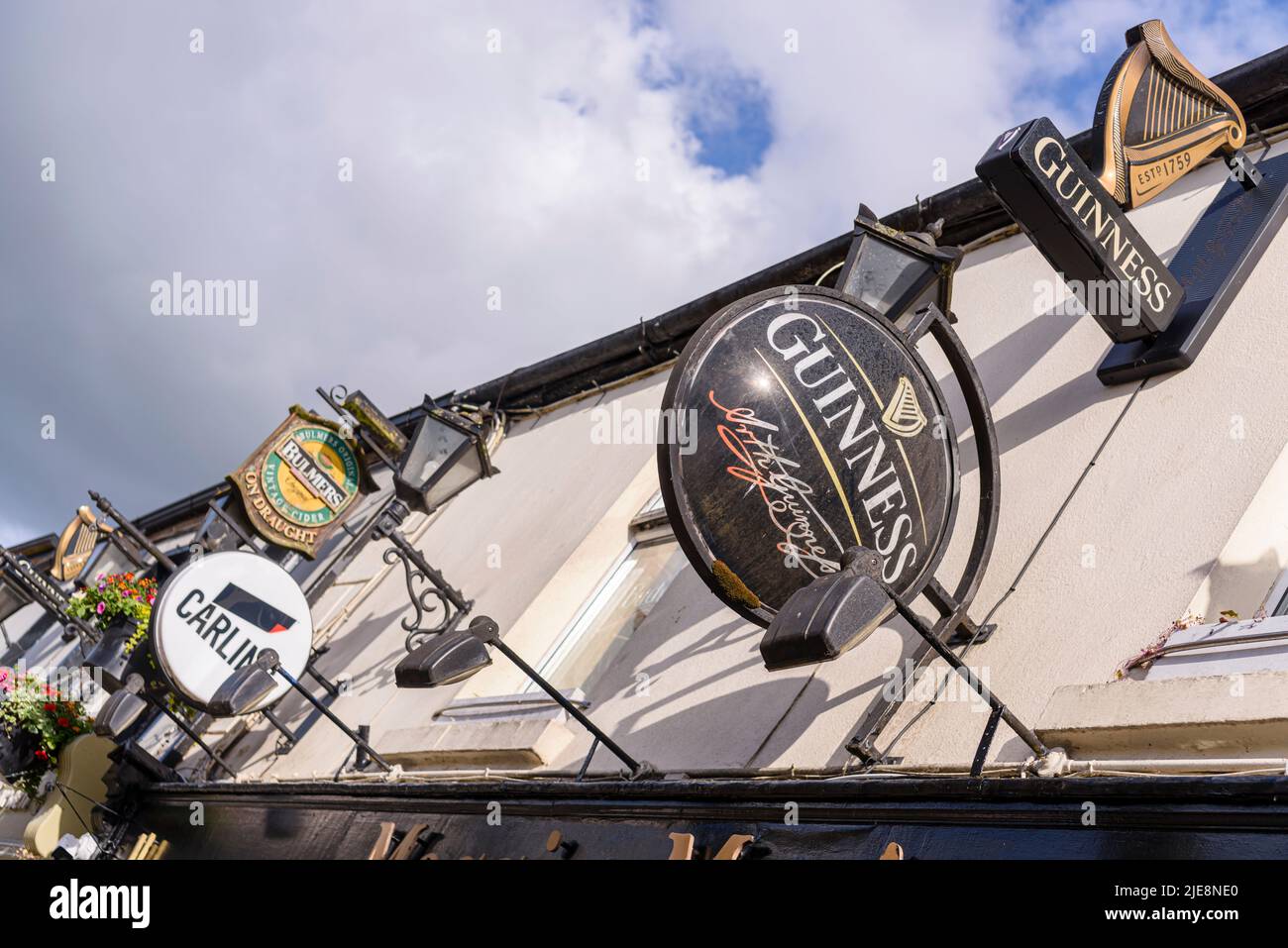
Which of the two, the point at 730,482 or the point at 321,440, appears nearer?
the point at 730,482

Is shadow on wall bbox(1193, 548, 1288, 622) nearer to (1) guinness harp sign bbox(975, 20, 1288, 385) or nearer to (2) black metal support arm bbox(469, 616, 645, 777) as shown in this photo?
(1) guinness harp sign bbox(975, 20, 1288, 385)

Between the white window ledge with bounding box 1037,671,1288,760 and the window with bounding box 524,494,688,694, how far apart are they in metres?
3.72

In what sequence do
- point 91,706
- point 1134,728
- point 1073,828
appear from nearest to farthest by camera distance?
point 1073,828, point 1134,728, point 91,706

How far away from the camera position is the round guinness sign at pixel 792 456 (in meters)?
4.06

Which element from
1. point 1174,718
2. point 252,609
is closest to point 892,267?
point 1174,718

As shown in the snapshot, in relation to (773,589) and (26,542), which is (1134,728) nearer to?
(773,589)

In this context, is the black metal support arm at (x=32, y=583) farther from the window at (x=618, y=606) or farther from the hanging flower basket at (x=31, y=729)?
the window at (x=618, y=606)

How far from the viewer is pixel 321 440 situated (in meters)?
11.3

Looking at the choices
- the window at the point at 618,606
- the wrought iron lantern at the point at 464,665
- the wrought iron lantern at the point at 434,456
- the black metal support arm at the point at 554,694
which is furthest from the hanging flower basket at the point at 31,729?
the black metal support arm at the point at 554,694

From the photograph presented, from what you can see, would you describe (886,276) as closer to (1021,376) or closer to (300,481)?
(1021,376)

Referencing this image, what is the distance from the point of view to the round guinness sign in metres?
4.06
